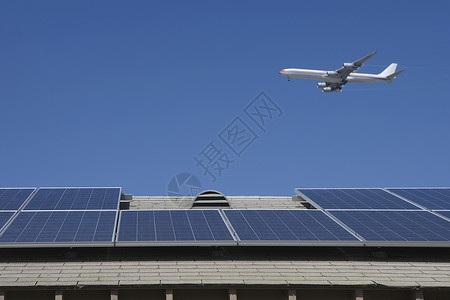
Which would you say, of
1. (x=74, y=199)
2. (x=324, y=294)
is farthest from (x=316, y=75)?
(x=324, y=294)

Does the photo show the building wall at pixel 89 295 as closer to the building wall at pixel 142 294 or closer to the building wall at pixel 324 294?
the building wall at pixel 142 294

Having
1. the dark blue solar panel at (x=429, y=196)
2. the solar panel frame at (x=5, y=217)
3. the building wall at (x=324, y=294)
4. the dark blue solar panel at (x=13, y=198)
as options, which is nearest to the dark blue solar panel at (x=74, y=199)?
the dark blue solar panel at (x=13, y=198)

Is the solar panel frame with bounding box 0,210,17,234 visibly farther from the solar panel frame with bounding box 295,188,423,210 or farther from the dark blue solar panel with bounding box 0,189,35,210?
the solar panel frame with bounding box 295,188,423,210

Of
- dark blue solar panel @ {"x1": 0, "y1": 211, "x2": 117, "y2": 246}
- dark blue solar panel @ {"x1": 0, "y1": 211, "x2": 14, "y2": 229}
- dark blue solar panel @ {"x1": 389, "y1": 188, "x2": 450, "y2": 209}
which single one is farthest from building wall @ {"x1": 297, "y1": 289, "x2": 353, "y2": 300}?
dark blue solar panel @ {"x1": 0, "y1": 211, "x2": 14, "y2": 229}

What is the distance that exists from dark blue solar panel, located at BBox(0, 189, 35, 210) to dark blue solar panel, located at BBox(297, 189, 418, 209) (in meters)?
15.8

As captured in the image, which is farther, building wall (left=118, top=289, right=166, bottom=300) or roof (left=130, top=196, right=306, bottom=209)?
roof (left=130, top=196, right=306, bottom=209)

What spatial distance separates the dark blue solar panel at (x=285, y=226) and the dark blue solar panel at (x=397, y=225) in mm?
1018

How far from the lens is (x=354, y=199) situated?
32.6 meters

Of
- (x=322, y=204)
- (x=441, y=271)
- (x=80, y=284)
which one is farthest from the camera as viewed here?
(x=322, y=204)

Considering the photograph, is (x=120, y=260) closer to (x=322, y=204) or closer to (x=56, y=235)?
(x=56, y=235)

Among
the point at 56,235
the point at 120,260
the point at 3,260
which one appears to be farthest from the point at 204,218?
the point at 3,260

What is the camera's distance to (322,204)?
102 ft

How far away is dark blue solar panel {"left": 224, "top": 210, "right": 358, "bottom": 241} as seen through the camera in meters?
25.5

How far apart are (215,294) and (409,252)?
10123 millimetres
